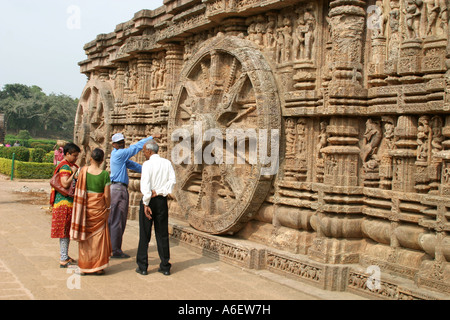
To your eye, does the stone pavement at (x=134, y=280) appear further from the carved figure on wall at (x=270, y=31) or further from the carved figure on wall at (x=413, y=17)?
the carved figure on wall at (x=270, y=31)

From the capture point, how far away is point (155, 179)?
5.81 m

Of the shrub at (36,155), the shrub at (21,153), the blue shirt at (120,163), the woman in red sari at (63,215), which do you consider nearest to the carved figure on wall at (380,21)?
the blue shirt at (120,163)

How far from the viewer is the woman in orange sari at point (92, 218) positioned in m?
5.66

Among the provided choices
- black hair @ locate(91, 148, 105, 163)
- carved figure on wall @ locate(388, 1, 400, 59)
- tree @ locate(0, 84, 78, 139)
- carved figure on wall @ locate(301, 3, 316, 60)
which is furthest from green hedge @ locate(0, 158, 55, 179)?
tree @ locate(0, 84, 78, 139)

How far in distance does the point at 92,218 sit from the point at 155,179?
89cm

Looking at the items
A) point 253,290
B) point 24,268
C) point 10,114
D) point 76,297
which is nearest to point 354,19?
point 253,290

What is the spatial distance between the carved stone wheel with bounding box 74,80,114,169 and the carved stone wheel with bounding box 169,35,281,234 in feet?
14.3

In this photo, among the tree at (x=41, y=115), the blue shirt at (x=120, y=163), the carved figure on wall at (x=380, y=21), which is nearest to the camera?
the carved figure on wall at (x=380, y=21)

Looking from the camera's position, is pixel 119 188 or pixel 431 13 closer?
pixel 431 13

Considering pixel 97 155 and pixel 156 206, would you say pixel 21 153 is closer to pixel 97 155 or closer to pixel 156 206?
pixel 97 155

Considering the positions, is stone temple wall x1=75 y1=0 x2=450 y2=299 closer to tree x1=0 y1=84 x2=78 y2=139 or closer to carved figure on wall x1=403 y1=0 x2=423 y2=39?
carved figure on wall x1=403 y1=0 x2=423 y2=39

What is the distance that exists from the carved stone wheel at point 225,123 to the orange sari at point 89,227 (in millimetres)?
1838

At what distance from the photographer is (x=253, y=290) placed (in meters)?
5.29

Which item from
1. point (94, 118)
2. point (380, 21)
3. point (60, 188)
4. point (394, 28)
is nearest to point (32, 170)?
point (94, 118)
